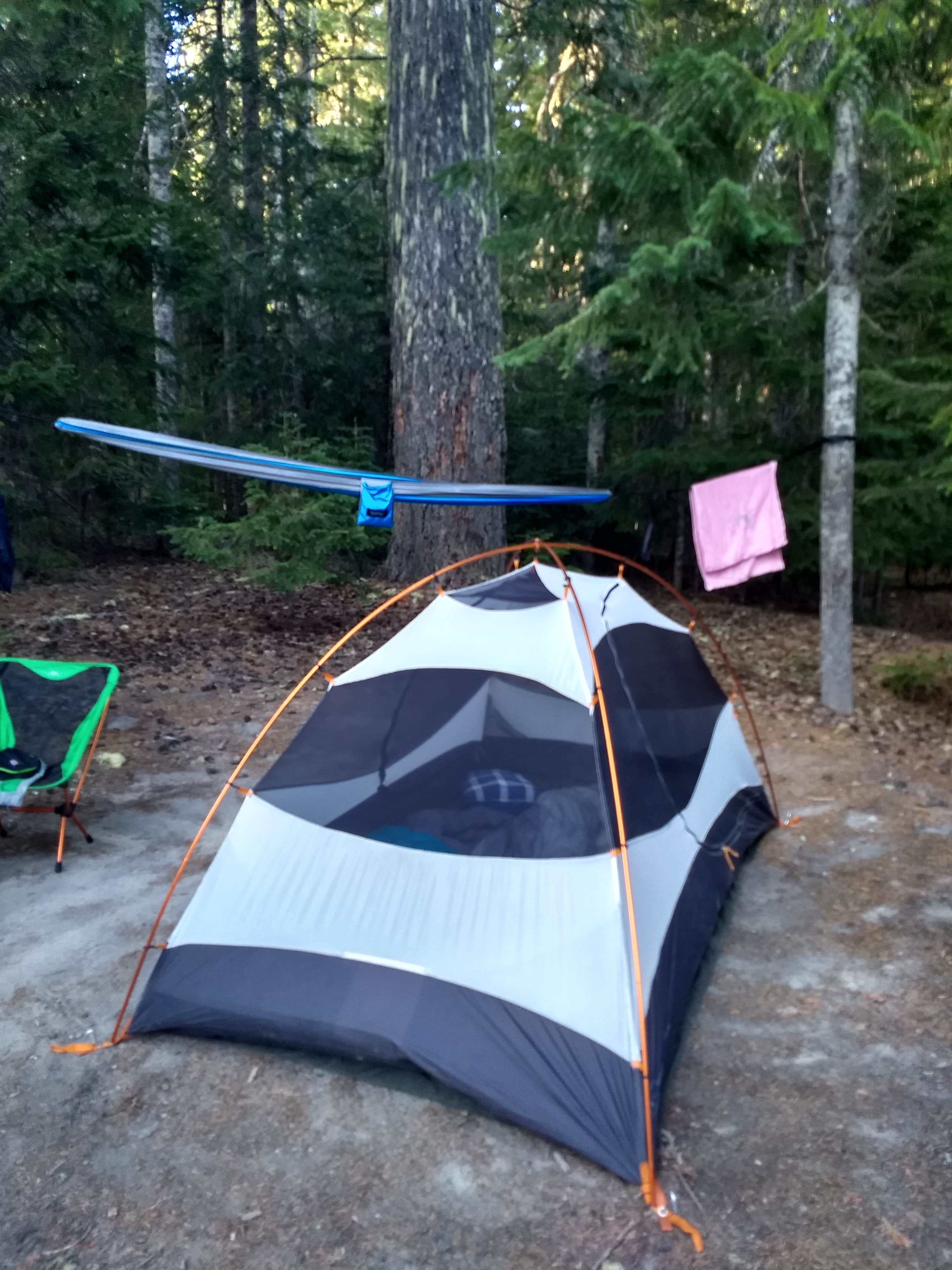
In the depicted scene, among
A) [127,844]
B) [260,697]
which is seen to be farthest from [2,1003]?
[260,697]

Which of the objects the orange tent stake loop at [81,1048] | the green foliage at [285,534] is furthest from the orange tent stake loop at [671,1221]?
the green foliage at [285,534]

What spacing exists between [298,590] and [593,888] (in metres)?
6.77

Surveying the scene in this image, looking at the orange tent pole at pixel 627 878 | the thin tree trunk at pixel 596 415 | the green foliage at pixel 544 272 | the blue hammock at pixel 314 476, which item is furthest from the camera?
the thin tree trunk at pixel 596 415

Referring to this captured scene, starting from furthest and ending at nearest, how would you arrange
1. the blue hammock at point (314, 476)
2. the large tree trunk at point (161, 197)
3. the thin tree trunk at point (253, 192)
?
1. the thin tree trunk at point (253, 192)
2. the large tree trunk at point (161, 197)
3. the blue hammock at point (314, 476)

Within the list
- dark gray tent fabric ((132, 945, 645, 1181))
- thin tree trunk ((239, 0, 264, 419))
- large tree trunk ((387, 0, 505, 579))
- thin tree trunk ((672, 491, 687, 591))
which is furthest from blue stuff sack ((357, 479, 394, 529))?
thin tree trunk ((239, 0, 264, 419))

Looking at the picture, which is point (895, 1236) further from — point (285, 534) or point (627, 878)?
point (285, 534)

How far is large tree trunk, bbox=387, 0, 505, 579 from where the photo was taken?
866 cm

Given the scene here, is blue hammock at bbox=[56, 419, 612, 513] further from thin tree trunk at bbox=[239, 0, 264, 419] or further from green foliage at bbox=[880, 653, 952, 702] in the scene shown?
thin tree trunk at bbox=[239, 0, 264, 419]

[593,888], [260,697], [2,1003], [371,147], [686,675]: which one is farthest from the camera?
[371,147]

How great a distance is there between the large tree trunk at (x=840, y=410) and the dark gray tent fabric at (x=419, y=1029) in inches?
183

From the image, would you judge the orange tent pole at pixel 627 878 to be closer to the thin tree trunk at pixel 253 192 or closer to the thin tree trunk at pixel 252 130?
the thin tree trunk at pixel 253 192

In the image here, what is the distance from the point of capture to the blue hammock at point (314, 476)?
4.77 m

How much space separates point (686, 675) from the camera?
4.88 m

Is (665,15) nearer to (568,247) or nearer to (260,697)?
(568,247)
